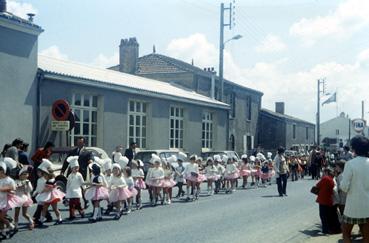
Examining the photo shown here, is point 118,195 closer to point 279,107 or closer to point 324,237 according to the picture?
point 324,237

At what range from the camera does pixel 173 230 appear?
11.2 meters

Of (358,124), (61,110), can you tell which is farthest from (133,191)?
(358,124)

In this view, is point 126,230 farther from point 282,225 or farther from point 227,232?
point 282,225

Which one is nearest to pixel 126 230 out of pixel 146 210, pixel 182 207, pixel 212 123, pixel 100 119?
pixel 146 210

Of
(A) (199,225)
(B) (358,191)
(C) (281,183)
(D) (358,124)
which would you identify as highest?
(D) (358,124)

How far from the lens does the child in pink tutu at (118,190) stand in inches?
520

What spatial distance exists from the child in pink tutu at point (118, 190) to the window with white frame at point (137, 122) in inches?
Answer: 557

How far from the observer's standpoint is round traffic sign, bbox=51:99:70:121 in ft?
64.8

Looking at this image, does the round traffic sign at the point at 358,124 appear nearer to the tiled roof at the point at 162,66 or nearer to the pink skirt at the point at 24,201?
the pink skirt at the point at 24,201

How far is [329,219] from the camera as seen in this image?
11.2 meters

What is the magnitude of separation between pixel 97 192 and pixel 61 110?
796 cm

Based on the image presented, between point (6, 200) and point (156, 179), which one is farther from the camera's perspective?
point (156, 179)

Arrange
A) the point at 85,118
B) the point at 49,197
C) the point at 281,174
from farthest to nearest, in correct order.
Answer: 1. the point at 85,118
2. the point at 281,174
3. the point at 49,197

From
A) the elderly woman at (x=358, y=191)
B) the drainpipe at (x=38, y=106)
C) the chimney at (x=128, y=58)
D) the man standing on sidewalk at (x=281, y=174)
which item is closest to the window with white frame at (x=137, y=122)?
the drainpipe at (x=38, y=106)
